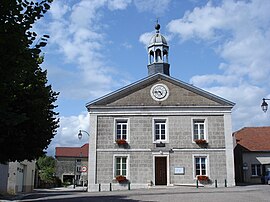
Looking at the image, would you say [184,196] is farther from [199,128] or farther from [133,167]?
[199,128]

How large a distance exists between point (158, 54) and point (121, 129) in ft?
25.5

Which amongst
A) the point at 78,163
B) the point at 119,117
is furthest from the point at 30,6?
the point at 78,163

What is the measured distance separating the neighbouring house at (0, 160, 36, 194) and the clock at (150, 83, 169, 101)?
11.9 meters

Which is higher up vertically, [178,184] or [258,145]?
[258,145]

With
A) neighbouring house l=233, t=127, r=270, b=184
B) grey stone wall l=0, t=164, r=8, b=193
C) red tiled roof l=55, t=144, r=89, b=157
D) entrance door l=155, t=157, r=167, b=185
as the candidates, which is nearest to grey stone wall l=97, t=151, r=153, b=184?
entrance door l=155, t=157, r=167, b=185

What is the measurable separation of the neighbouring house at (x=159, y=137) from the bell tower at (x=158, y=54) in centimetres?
213

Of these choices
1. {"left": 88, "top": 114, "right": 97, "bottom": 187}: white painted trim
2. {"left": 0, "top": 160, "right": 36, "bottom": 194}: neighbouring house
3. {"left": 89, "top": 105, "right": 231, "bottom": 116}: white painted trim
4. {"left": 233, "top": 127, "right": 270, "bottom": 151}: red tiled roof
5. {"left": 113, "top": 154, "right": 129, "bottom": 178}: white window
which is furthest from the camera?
{"left": 233, "top": 127, "right": 270, "bottom": 151}: red tiled roof

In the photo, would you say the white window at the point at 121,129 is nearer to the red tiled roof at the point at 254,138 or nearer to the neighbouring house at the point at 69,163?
the red tiled roof at the point at 254,138

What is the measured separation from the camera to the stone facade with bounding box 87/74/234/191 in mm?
27812

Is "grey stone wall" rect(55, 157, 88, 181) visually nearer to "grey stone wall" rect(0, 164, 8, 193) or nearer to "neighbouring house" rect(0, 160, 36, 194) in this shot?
"neighbouring house" rect(0, 160, 36, 194)

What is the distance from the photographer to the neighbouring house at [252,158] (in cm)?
3647

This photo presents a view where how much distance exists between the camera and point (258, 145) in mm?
37594

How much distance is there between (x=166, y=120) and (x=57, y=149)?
47.4 meters

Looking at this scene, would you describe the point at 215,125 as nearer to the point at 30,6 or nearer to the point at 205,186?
the point at 205,186
